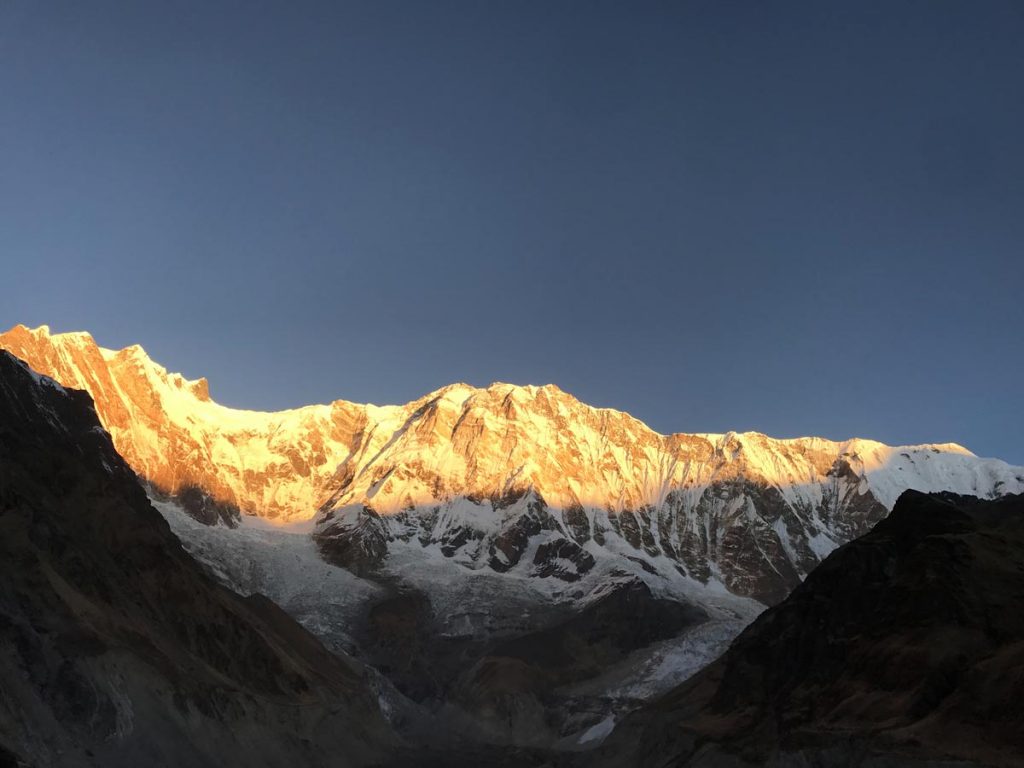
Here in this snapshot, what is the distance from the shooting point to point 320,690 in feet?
578

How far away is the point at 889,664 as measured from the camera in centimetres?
10450

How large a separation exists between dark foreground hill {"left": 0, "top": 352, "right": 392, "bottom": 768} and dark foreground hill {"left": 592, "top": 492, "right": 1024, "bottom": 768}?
48400 millimetres

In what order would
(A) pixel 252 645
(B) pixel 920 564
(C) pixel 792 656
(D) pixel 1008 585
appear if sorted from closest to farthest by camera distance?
1. (D) pixel 1008 585
2. (B) pixel 920 564
3. (C) pixel 792 656
4. (A) pixel 252 645

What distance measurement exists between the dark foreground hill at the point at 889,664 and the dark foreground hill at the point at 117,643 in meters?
48.4

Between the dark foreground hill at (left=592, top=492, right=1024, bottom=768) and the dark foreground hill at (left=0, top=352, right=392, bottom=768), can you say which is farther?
the dark foreground hill at (left=0, top=352, right=392, bottom=768)

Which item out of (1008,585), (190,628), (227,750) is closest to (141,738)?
(227,750)

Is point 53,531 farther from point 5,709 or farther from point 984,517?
point 984,517

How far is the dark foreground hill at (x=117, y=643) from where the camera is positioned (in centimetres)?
10550

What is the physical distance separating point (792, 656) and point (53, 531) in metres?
80.2

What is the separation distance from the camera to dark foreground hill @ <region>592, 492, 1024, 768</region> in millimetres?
89750

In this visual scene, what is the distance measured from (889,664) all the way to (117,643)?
73742mm

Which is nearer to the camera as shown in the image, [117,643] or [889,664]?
[889,664]

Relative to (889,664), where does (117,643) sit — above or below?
above

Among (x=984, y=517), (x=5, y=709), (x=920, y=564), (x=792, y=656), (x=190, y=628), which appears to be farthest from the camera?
(x=190, y=628)
